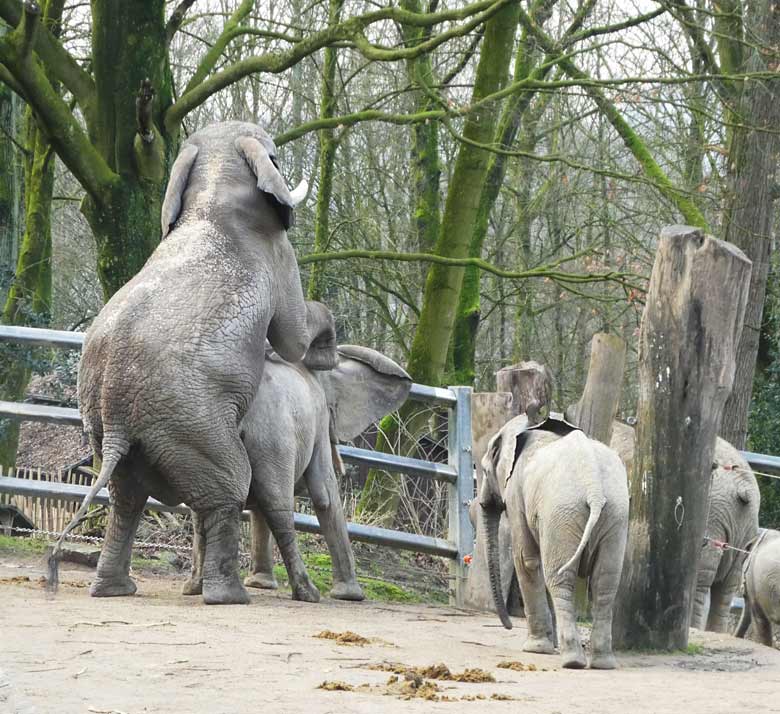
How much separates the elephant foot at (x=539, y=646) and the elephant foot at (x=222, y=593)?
1.65 m

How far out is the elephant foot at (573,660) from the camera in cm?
679

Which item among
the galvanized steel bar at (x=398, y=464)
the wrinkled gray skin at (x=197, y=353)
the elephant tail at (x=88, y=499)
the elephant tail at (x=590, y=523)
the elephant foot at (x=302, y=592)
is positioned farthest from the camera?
the galvanized steel bar at (x=398, y=464)

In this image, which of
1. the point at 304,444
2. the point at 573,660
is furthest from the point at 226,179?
the point at 573,660

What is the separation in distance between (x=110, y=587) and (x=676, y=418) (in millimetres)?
3235

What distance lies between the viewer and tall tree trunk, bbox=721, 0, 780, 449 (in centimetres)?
1602

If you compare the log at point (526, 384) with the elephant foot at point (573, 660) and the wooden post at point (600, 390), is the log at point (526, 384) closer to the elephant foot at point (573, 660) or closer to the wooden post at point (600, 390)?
the wooden post at point (600, 390)

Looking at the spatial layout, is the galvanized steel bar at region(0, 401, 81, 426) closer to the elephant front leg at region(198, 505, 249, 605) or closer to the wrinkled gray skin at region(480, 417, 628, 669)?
the elephant front leg at region(198, 505, 249, 605)

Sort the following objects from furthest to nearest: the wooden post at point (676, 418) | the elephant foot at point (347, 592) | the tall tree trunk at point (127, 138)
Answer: the tall tree trunk at point (127, 138)
the elephant foot at point (347, 592)
the wooden post at point (676, 418)

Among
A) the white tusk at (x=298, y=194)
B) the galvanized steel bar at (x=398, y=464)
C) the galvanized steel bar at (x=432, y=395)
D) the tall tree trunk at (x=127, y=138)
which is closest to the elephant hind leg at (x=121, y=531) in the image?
the white tusk at (x=298, y=194)

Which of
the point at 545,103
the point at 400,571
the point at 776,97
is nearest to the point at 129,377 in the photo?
the point at 400,571

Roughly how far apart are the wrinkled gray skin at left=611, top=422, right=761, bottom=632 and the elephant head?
12.8 feet

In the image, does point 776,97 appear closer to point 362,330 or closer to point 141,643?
point 362,330

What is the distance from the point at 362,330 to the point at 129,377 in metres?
16.2

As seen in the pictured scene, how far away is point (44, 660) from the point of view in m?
5.45
